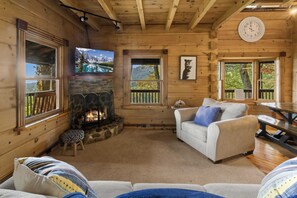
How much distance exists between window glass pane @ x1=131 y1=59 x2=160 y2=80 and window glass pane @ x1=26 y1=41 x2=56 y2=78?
6.84 feet

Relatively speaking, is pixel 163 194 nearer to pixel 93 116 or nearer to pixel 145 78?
pixel 93 116

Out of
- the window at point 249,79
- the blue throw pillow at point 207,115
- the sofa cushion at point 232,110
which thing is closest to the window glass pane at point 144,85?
the blue throw pillow at point 207,115

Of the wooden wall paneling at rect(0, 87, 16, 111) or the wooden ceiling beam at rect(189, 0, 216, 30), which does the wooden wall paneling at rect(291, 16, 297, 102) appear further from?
the wooden wall paneling at rect(0, 87, 16, 111)

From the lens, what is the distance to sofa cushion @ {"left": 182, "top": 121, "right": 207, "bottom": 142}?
3220 millimetres

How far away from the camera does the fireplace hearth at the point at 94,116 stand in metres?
4.02

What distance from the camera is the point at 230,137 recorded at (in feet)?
9.94

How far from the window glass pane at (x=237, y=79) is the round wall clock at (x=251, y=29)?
82 cm

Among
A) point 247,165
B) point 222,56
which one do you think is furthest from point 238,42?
point 247,165

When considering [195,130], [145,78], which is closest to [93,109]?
[145,78]

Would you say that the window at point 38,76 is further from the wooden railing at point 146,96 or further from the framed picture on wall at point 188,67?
the framed picture on wall at point 188,67

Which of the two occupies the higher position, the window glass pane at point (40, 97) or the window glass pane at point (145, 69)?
the window glass pane at point (145, 69)

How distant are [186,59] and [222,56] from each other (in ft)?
4.22

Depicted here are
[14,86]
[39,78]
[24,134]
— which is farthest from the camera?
[39,78]

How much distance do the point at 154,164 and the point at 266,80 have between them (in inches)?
186
